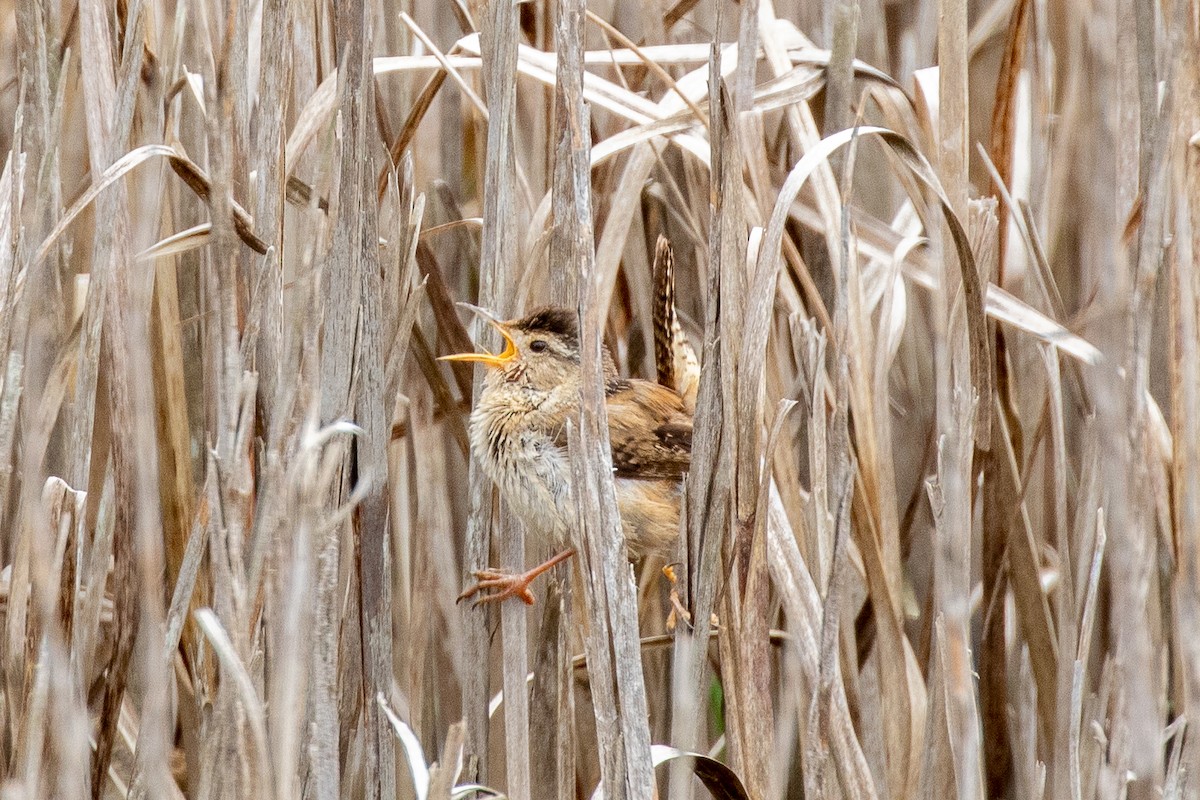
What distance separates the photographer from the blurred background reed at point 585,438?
1.18 meters

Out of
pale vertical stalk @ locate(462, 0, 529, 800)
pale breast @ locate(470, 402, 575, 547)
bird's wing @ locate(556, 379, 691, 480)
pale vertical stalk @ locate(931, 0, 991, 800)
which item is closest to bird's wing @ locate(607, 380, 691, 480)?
bird's wing @ locate(556, 379, 691, 480)

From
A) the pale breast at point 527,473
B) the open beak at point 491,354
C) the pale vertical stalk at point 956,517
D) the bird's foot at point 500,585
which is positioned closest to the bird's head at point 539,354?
the open beak at point 491,354

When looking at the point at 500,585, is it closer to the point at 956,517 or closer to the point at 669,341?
the point at 669,341

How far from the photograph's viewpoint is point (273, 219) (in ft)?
4.25

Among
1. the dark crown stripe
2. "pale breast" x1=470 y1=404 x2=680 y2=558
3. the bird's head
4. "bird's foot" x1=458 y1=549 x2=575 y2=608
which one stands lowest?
"bird's foot" x1=458 y1=549 x2=575 y2=608

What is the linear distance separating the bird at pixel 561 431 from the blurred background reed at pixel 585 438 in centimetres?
9

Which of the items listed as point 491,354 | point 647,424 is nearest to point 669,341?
point 647,424

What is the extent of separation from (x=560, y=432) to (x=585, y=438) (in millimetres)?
699

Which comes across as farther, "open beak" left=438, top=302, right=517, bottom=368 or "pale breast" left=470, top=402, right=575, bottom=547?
"pale breast" left=470, top=402, right=575, bottom=547

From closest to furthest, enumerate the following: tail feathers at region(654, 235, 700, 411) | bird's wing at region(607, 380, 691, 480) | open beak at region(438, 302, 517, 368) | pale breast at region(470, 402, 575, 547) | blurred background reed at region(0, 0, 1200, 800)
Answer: blurred background reed at region(0, 0, 1200, 800) < open beak at region(438, 302, 517, 368) < pale breast at region(470, 402, 575, 547) < tail feathers at region(654, 235, 700, 411) < bird's wing at region(607, 380, 691, 480)

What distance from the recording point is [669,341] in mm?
1860

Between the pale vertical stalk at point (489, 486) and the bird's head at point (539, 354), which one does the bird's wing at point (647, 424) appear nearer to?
the bird's head at point (539, 354)

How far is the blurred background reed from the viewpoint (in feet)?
3.86

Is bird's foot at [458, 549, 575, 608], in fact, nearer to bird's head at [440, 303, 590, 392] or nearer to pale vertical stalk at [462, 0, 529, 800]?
pale vertical stalk at [462, 0, 529, 800]
